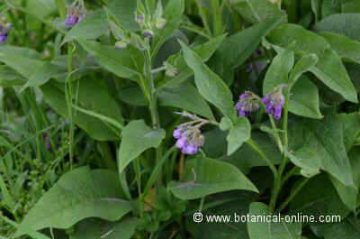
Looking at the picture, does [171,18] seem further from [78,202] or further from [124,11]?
[78,202]

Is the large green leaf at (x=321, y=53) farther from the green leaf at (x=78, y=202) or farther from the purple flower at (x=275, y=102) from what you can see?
the green leaf at (x=78, y=202)

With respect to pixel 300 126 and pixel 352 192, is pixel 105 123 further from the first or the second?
pixel 352 192

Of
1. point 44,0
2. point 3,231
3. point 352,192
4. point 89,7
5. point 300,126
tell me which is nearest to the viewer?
point 352,192

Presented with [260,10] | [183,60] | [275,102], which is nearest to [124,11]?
[183,60]

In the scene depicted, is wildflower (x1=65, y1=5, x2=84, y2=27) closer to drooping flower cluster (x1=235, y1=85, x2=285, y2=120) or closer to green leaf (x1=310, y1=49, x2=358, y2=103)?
drooping flower cluster (x1=235, y1=85, x2=285, y2=120)

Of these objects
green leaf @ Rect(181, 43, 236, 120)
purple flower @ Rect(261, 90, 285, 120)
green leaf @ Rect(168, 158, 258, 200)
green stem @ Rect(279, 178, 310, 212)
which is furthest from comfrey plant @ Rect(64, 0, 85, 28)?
green stem @ Rect(279, 178, 310, 212)

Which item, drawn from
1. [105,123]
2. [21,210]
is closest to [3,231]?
[21,210]
